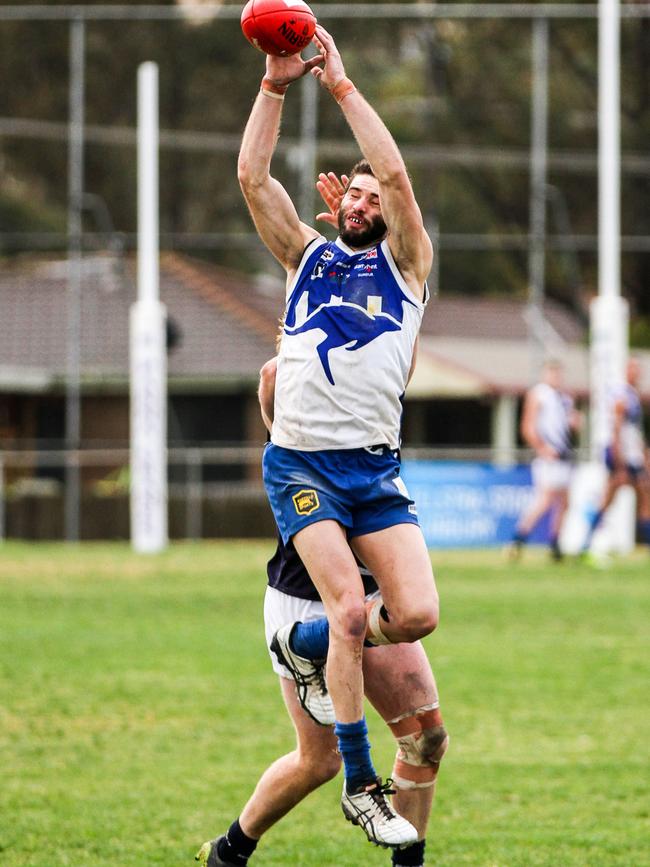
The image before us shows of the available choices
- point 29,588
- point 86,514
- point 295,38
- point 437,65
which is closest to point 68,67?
point 437,65

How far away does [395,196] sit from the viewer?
5.95m

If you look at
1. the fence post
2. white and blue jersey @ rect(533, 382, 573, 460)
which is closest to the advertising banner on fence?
white and blue jersey @ rect(533, 382, 573, 460)

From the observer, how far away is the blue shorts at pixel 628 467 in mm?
20328

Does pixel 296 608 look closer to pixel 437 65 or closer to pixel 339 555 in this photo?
pixel 339 555

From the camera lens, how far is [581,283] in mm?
34531

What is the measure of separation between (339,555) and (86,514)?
22660 millimetres

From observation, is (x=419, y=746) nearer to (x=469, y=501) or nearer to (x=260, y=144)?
(x=260, y=144)

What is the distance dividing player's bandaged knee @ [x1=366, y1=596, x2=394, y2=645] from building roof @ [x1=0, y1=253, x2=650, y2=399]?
24898 millimetres

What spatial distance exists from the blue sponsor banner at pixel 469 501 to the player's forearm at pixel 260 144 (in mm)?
17906

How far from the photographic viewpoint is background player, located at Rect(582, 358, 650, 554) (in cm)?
2011

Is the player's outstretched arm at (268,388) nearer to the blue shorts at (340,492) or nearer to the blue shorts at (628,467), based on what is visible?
the blue shorts at (340,492)

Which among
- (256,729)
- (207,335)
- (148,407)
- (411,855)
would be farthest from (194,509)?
(411,855)

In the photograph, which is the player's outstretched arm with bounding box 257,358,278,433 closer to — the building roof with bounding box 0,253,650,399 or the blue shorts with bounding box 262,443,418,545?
the blue shorts with bounding box 262,443,418,545

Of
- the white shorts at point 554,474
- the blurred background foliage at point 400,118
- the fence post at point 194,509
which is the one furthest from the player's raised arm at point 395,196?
the blurred background foliage at point 400,118
